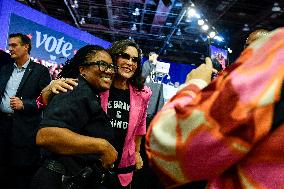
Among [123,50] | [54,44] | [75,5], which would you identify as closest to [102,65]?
[123,50]

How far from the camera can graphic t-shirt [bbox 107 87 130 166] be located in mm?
2838

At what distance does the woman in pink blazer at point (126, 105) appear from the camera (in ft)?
9.35

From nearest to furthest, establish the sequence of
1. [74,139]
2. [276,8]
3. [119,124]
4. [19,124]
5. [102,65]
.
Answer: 1. [74,139]
2. [102,65]
3. [119,124]
4. [19,124]
5. [276,8]

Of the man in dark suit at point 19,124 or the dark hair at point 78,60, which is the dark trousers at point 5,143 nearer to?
the man in dark suit at point 19,124

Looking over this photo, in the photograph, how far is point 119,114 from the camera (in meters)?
2.88

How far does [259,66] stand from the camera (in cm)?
64

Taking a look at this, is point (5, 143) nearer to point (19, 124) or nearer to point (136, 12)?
point (19, 124)

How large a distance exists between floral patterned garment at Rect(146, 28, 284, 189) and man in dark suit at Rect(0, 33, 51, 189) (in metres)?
3.51

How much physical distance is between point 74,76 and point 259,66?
1.97 metres

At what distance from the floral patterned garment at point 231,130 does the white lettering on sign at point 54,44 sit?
620 centimetres

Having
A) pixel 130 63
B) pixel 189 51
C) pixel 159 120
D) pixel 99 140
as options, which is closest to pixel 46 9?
pixel 189 51

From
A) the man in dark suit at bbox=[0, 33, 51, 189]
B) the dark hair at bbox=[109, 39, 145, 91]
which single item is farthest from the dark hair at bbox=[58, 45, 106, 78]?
the man in dark suit at bbox=[0, 33, 51, 189]

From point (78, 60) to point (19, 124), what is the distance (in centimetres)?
202

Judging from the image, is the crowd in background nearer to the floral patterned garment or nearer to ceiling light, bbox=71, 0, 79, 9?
the floral patterned garment
